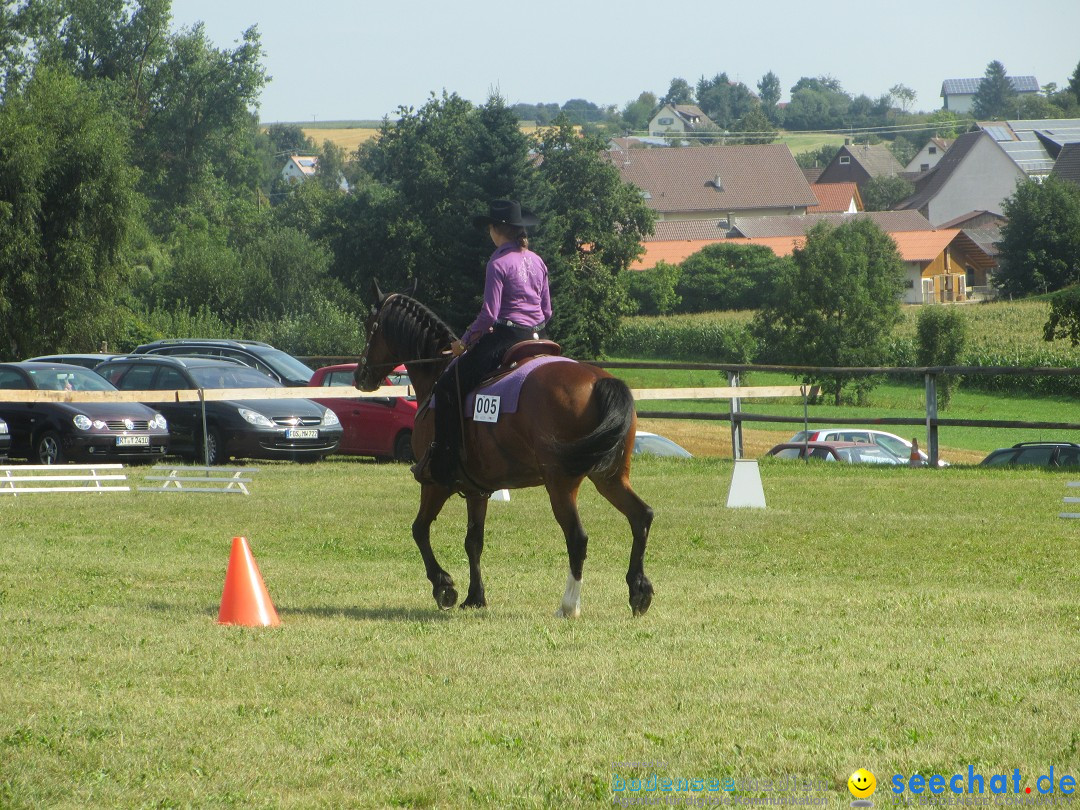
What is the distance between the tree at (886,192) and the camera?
6048 inches

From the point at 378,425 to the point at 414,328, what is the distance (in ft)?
46.3

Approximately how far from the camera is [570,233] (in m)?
68.4

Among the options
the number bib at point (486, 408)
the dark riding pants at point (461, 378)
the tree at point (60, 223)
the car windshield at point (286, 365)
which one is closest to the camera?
the number bib at point (486, 408)

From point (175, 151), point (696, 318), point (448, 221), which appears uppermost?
point (175, 151)

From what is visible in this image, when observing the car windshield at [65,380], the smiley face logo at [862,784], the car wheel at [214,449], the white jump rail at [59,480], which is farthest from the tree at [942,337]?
the smiley face logo at [862,784]

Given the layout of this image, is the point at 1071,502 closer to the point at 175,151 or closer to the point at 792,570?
the point at 792,570

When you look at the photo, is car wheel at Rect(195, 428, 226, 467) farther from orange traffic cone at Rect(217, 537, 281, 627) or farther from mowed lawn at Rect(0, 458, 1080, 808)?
orange traffic cone at Rect(217, 537, 281, 627)

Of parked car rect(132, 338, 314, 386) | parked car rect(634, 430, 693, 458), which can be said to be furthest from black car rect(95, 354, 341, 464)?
parked car rect(634, 430, 693, 458)

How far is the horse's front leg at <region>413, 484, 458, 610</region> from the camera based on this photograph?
9.41 meters

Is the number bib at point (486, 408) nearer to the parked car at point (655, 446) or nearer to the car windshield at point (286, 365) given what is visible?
the parked car at point (655, 446)

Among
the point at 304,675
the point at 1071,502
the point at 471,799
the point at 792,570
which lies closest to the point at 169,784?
the point at 471,799

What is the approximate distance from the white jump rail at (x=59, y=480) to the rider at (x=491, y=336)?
9397 mm

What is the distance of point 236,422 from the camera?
2244 centimetres

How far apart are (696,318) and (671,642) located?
244ft
